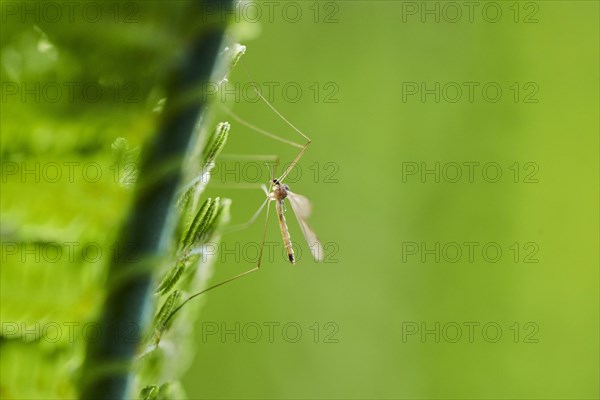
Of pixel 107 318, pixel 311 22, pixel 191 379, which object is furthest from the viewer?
pixel 311 22

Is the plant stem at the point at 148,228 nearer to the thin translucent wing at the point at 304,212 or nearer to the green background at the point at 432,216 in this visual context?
the thin translucent wing at the point at 304,212

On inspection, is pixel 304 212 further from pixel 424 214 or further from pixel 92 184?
pixel 424 214

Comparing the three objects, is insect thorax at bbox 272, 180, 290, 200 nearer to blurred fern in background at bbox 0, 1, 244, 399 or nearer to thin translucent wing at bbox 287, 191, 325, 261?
thin translucent wing at bbox 287, 191, 325, 261

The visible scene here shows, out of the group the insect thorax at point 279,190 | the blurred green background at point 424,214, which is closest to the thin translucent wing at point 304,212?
the insect thorax at point 279,190

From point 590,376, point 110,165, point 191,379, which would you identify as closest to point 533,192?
point 590,376

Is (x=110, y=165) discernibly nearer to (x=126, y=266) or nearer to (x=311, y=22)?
(x=126, y=266)

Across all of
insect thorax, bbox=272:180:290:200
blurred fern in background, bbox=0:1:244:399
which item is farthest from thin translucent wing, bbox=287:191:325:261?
blurred fern in background, bbox=0:1:244:399

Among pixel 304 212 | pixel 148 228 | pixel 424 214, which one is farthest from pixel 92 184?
pixel 424 214
